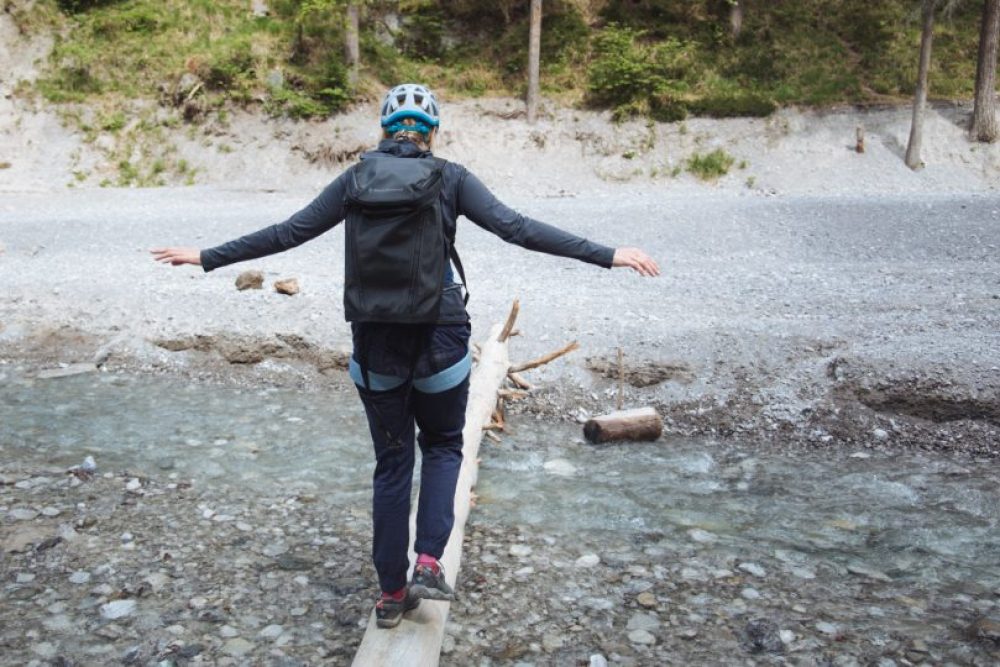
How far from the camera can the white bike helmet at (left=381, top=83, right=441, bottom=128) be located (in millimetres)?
3391

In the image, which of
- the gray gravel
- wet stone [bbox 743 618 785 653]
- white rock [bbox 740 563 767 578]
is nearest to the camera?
wet stone [bbox 743 618 785 653]

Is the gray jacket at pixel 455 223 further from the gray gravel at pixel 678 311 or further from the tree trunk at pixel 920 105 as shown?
the tree trunk at pixel 920 105

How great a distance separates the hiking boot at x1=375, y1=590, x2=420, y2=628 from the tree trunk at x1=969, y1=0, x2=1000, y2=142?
76.1 feet

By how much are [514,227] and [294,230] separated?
104 cm

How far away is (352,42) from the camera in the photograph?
2327 centimetres

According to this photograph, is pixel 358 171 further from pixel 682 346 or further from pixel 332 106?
pixel 332 106

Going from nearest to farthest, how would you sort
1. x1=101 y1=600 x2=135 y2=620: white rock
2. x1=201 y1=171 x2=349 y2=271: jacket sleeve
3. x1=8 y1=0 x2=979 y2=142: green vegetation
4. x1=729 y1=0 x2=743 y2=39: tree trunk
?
x1=201 y1=171 x2=349 y2=271: jacket sleeve < x1=101 y1=600 x2=135 y2=620: white rock < x1=8 y1=0 x2=979 y2=142: green vegetation < x1=729 y1=0 x2=743 y2=39: tree trunk

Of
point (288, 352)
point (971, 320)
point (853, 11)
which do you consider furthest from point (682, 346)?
point (853, 11)

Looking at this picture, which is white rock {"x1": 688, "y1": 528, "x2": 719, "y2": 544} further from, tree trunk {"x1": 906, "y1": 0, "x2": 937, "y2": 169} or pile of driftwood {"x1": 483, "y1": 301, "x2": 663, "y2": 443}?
tree trunk {"x1": 906, "y1": 0, "x2": 937, "y2": 169}

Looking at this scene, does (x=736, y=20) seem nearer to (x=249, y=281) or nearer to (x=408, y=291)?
(x=249, y=281)

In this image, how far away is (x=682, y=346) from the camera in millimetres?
9047

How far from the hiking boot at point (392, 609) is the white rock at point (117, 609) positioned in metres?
1.47

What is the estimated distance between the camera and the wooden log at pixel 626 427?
730cm

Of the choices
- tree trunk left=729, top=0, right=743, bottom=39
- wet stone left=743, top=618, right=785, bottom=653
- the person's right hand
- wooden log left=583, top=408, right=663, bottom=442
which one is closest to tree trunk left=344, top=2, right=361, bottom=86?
tree trunk left=729, top=0, right=743, bottom=39
